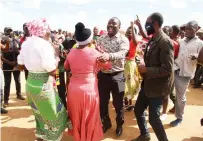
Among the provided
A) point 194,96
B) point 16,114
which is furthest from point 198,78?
point 16,114

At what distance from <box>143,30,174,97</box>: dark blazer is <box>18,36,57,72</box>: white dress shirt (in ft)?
4.59

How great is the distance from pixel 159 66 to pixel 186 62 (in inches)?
59.6

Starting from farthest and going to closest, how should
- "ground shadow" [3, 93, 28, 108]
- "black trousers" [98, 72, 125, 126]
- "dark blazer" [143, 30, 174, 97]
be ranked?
"ground shadow" [3, 93, 28, 108], "black trousers" [98, 72, 125, 126], "dark blazer" [143, 30, 174, 97]

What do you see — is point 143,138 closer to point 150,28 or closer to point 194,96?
point 150,28

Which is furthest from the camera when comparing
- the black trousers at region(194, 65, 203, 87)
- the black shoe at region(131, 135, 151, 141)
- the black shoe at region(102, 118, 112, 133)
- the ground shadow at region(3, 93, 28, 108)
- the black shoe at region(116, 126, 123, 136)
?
the black trousers at region(194, 65, 203, 87)

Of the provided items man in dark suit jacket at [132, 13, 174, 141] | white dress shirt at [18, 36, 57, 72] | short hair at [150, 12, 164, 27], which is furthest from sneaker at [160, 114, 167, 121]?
white dress shirt at [18, 36, 57, 72]

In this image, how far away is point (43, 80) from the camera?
3.52 metres

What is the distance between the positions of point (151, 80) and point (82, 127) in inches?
50.6

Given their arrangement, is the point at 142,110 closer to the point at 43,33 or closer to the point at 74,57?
the point at 74,57

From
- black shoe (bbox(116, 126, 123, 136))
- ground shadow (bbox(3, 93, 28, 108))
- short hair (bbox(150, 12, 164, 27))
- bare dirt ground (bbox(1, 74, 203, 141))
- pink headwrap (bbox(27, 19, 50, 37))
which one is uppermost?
short hair (bbox(150, 12, 164, 27))

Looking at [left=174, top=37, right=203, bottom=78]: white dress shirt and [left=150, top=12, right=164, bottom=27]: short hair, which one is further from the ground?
[left=150, top=12, right=164, bottom=27]: short hair

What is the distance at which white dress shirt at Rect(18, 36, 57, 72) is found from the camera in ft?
11.0

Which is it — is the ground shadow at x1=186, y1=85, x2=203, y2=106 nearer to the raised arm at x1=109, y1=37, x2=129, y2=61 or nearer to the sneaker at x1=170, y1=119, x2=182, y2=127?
the sneaker at x1=170, y1=119, x2=182, y2=127

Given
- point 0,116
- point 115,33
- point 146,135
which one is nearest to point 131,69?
point 115,33
